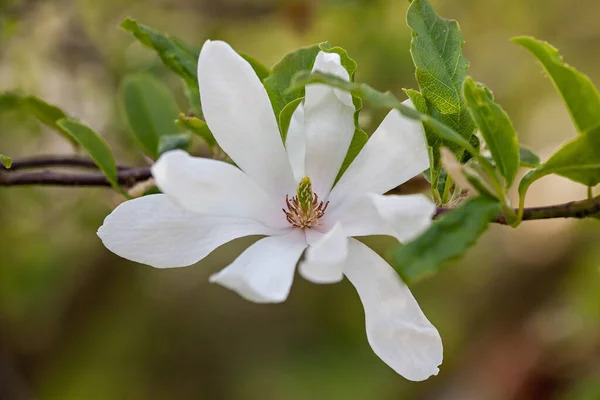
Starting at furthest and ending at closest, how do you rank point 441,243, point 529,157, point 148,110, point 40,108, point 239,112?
1. point 148,110
2. point 40,108
3. point 529,157
4. point 239,112
5. point 441,243

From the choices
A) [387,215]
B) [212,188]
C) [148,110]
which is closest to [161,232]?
[212,188]

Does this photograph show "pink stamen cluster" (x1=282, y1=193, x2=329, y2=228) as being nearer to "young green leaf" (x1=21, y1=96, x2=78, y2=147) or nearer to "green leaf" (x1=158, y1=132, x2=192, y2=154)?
"green leaf" (x1=158, y1=132, x2=192, y2=154)

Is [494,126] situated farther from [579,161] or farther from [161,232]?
[161,232]

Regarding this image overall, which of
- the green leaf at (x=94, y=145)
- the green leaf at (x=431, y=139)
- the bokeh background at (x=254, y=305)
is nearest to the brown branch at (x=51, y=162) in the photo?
the green leaf at (x=94, y=145)

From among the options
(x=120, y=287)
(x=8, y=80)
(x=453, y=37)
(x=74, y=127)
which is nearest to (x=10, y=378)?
(x=120, y=287)

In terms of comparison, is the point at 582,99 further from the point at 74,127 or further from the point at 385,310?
the point at 74,127

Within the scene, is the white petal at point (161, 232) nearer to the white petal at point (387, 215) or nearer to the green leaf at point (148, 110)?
the white petal at point (387, 215)
